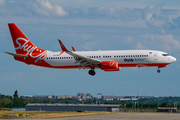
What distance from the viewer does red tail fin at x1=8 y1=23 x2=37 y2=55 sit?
79000 mm

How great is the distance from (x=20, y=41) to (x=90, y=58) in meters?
21.7

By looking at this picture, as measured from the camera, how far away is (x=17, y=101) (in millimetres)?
159000

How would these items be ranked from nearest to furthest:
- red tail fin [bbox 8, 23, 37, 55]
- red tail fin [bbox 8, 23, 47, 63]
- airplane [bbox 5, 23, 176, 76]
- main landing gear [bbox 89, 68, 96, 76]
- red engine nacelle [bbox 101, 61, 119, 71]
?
red engine nacelle [bbox 101, 61, 119, 71] → airplane [bbox 5, 23, 176, 76] → main landing gear [bbox 89, 68, 96, 76] → red tail fin [bbox 8, 23, 47, 63] → red tail fin [bbox 8, 23, 37, 55]

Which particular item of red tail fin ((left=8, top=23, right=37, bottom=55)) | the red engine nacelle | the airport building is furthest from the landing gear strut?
the airport building

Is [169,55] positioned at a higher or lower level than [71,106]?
higher

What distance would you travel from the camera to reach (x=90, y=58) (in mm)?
71562

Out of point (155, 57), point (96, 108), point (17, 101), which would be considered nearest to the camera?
point (155, 57)

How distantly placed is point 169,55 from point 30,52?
35.7 meters

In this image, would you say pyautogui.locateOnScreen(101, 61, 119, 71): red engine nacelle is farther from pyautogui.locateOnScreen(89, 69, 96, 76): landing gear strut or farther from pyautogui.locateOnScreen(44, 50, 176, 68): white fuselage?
pyautogui.locateOnScreen(89, 69, 96, 76): landing gear strut

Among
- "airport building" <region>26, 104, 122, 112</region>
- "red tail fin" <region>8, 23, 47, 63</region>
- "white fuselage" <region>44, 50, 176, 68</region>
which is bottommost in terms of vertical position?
"airport building" <region>26, 104, 122, 112</region>

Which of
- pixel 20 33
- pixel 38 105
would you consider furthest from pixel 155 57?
pixel 38 105

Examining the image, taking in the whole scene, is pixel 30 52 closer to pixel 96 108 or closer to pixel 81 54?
pixel 81 54

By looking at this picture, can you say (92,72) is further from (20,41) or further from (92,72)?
(20,41)

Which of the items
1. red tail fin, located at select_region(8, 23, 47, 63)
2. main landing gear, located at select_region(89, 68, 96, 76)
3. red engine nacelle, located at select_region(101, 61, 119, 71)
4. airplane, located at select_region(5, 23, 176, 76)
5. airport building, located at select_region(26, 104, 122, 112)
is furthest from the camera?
airport building, located at select_region(26, 104, 122, 112)
